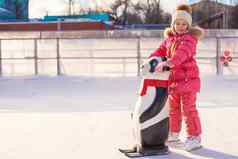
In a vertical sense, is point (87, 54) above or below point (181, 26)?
below

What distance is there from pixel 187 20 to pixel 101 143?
53.6 inches

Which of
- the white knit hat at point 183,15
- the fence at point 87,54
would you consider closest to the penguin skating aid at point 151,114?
the white knit hat at point 183,15

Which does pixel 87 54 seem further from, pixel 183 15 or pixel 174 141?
pixel 183 15

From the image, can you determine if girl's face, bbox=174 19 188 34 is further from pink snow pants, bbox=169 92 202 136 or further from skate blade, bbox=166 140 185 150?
skate blade, bbox=166 140 185 150

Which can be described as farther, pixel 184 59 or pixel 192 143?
pixel 192 143

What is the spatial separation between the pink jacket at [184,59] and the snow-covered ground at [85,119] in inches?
22.1

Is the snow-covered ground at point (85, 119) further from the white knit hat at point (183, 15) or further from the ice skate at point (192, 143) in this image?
the white knit hat at point (183, 15)

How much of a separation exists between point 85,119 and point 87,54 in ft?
45.9

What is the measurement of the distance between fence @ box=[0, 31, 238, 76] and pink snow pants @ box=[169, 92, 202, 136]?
7846 millimetres

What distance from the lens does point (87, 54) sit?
20172 mm

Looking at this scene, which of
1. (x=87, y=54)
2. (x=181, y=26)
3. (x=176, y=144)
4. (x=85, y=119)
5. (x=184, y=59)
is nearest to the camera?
(x=184, y=59)

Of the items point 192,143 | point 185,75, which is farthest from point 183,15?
point 192,143

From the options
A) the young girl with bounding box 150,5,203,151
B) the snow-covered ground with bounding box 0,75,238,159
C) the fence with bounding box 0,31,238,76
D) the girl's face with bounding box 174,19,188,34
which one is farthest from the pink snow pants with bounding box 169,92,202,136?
the fence with bounding box 0,31,238,76

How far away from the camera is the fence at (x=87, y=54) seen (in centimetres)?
1401
